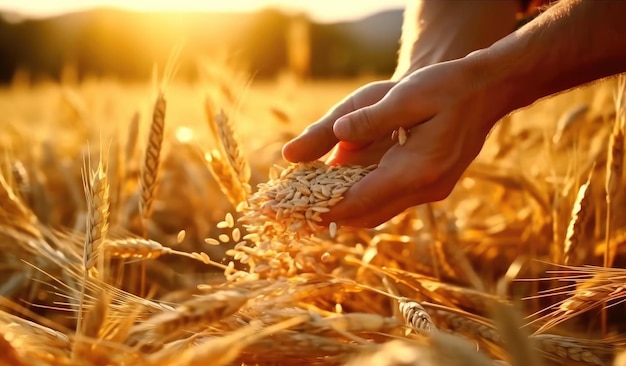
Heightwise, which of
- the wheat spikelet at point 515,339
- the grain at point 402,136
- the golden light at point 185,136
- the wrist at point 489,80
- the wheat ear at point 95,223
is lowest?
the wheat spikelet at point 515,339

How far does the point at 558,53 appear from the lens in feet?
4.24

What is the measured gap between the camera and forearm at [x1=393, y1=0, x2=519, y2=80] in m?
1.74

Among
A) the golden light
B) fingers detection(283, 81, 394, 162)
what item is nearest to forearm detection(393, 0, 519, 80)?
fingers detection(283, 81, 394, 162)

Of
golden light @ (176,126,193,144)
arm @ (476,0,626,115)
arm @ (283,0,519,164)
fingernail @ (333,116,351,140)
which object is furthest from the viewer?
golden light @ (176,126,193,144)

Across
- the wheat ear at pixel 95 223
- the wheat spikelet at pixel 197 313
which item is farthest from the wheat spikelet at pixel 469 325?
the wheat ear at pixel 95 223

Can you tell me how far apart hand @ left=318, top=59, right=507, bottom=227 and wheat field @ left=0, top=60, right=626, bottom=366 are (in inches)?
3.0

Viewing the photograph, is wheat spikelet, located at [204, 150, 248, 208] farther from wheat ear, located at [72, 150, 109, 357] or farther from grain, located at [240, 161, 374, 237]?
wheat ear, located at [72, 150, 109, 357]

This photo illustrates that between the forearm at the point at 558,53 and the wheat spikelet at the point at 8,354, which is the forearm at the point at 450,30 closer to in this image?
the forearm at the point at 558,53

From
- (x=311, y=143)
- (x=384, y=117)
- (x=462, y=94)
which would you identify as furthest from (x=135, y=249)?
(x=462, y=94)

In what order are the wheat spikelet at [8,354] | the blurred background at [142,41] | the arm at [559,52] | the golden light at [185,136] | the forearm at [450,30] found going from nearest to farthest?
the wheat spikelet at [8,354]
the arm at [559,52]
the forearm at [450,30]
the golden light at [185,136]
the blurred background at [142,41]

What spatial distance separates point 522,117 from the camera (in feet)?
10.7

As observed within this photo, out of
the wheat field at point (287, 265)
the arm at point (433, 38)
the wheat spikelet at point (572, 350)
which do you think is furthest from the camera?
the arm at point (433, 38)

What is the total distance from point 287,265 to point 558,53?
70cm

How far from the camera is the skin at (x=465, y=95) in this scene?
1279mm
